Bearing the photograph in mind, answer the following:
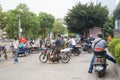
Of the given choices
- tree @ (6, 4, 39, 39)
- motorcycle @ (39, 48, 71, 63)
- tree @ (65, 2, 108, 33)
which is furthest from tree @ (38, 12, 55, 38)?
motorcycle @ (39, 48, 71, 63)

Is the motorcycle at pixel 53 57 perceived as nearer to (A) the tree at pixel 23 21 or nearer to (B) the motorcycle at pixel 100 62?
(B) the motorcycle at pixel 100 62

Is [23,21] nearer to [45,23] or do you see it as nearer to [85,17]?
[85,17]

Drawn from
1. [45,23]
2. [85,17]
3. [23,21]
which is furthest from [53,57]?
[45,23]

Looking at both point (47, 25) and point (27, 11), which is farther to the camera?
point (47, 25)

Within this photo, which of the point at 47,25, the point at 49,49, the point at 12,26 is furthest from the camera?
the point at 47,25

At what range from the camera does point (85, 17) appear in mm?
50344

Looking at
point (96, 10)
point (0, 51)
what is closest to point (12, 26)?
point (96, 10)

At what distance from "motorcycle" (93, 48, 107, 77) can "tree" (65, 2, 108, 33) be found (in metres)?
36.7

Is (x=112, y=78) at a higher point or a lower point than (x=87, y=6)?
lower

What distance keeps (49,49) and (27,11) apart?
44.6m

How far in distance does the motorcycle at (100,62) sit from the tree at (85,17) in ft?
120

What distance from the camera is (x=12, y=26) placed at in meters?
63.2

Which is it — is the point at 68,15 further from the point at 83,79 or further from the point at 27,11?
the point at 83,79

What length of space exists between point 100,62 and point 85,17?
3811cm
